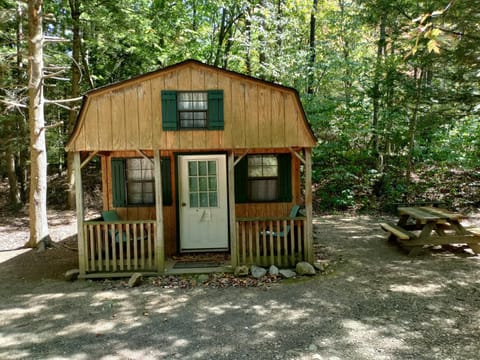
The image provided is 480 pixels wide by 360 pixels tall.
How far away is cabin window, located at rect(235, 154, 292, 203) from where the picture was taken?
774 centimetres

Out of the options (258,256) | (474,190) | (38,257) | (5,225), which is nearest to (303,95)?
(474,190)

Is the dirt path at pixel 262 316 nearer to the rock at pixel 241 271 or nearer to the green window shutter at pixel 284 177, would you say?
the rock at pixel 241 271

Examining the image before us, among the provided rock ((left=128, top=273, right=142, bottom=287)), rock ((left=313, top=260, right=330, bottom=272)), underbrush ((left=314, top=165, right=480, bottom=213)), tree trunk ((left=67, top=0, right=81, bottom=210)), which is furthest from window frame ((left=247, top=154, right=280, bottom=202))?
tree trunk ((left=67, top=0, right=81, bottom=210))

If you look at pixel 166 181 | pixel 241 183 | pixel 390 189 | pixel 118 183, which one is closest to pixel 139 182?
pixel 118 183

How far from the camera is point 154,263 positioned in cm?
656

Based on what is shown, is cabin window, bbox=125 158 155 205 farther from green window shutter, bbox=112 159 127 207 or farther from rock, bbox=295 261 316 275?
rock, bbox=295 261 316 275

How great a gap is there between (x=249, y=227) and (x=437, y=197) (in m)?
9.99

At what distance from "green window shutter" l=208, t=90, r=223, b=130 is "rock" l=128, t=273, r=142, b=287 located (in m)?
2.94

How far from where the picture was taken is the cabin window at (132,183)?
7676mm

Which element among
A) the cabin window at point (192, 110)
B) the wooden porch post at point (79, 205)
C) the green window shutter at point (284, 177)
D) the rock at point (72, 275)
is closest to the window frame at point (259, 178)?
the green window shutter at point (284, 177)

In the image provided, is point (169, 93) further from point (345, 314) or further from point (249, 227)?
point (345, 314)

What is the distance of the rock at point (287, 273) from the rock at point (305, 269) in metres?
0.09

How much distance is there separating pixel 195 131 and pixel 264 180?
2292 millimetres

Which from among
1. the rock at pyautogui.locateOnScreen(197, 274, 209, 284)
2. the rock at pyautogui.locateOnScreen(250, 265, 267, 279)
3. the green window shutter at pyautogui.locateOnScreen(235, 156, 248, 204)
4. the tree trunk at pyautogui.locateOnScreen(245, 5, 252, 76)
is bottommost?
the rock at pyautogui.locateOnScreen(197, 274, 209, 284)
